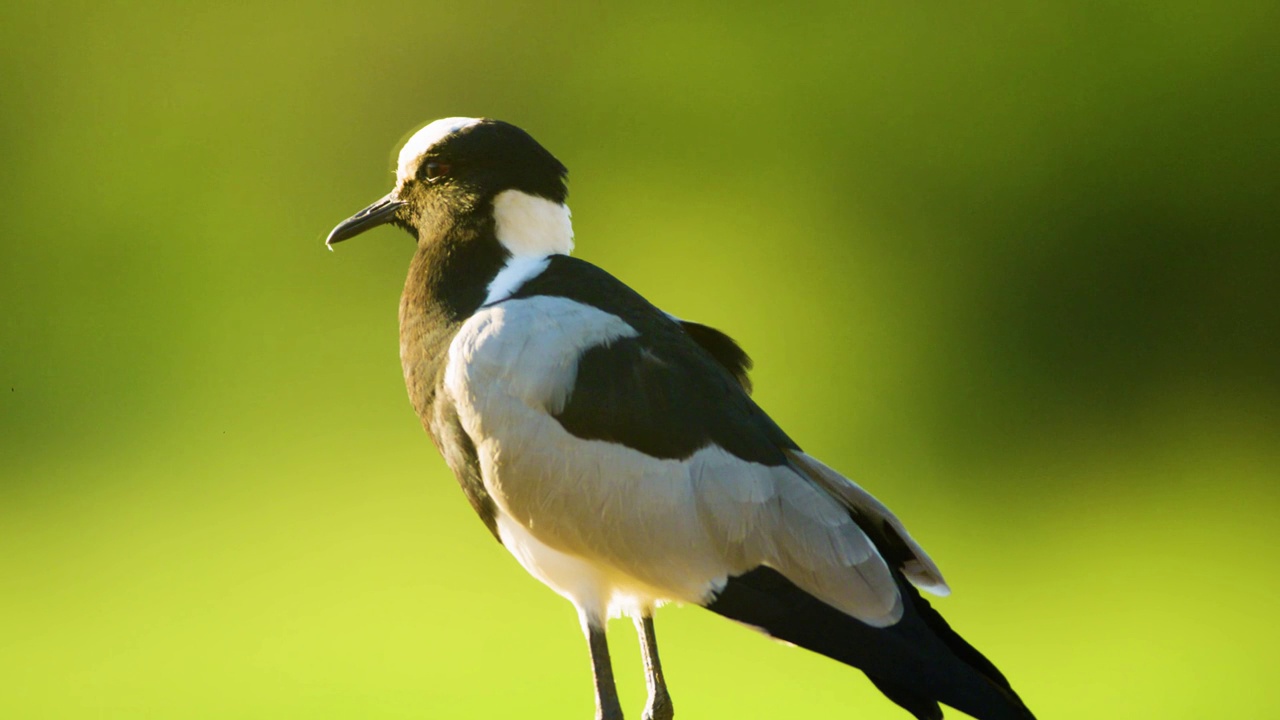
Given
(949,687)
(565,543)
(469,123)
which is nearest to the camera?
(949,687)

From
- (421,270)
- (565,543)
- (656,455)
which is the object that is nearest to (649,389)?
(656,455)

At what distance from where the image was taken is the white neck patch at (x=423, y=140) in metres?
1.47

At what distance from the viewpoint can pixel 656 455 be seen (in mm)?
1324

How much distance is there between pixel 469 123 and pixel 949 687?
2.65 feet

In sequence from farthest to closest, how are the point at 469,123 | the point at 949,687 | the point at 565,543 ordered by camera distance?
the point at 469,123, the point at 565,543, the point at 949,687

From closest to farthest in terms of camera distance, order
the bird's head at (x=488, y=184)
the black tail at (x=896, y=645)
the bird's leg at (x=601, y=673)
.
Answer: the black tail at (x=896, y=645) → the bird's leg at (x=601, y=673) → the bird's head at (x=488, y=184)

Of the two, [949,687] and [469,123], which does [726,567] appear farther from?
[469,123]

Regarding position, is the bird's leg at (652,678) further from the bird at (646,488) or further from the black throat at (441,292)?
the black throat at (441,292)

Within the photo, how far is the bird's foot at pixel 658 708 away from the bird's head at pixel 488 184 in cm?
53

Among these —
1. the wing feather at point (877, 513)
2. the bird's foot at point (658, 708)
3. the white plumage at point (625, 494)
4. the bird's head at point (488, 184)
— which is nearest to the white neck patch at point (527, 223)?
the bird's head at point (488, 184)

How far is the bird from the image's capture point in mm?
1275

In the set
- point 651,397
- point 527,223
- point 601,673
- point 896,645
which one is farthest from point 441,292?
point 896,645

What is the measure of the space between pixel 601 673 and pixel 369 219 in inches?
24.3

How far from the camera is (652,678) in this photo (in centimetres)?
145
